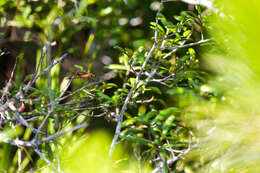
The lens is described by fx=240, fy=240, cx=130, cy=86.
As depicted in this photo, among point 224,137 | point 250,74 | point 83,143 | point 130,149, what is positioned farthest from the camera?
point 83,143

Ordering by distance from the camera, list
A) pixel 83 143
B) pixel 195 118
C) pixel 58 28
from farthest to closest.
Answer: pixel 58 28
pixel 83 143
pixel 195 118

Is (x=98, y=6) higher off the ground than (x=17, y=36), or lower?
higher

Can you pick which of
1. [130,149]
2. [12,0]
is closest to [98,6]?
[12,0]

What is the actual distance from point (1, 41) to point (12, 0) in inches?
10.1

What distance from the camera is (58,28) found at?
164cm

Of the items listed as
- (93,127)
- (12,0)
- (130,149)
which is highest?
(12,0)

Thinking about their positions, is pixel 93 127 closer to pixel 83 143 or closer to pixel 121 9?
pixel 83 143

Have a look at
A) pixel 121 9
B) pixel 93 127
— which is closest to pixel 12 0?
pixel 121 9

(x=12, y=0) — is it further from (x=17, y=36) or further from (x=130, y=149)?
(x=130, y=149)

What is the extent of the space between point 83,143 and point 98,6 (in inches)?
34.0

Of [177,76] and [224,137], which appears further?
[177,76]

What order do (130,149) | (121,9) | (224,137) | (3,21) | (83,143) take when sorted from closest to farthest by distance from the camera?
(224,137) < (130,149) < (83,143) < (3,21) < (121,9)

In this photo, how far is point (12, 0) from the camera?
4.67ft

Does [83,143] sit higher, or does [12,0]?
[12,0]
